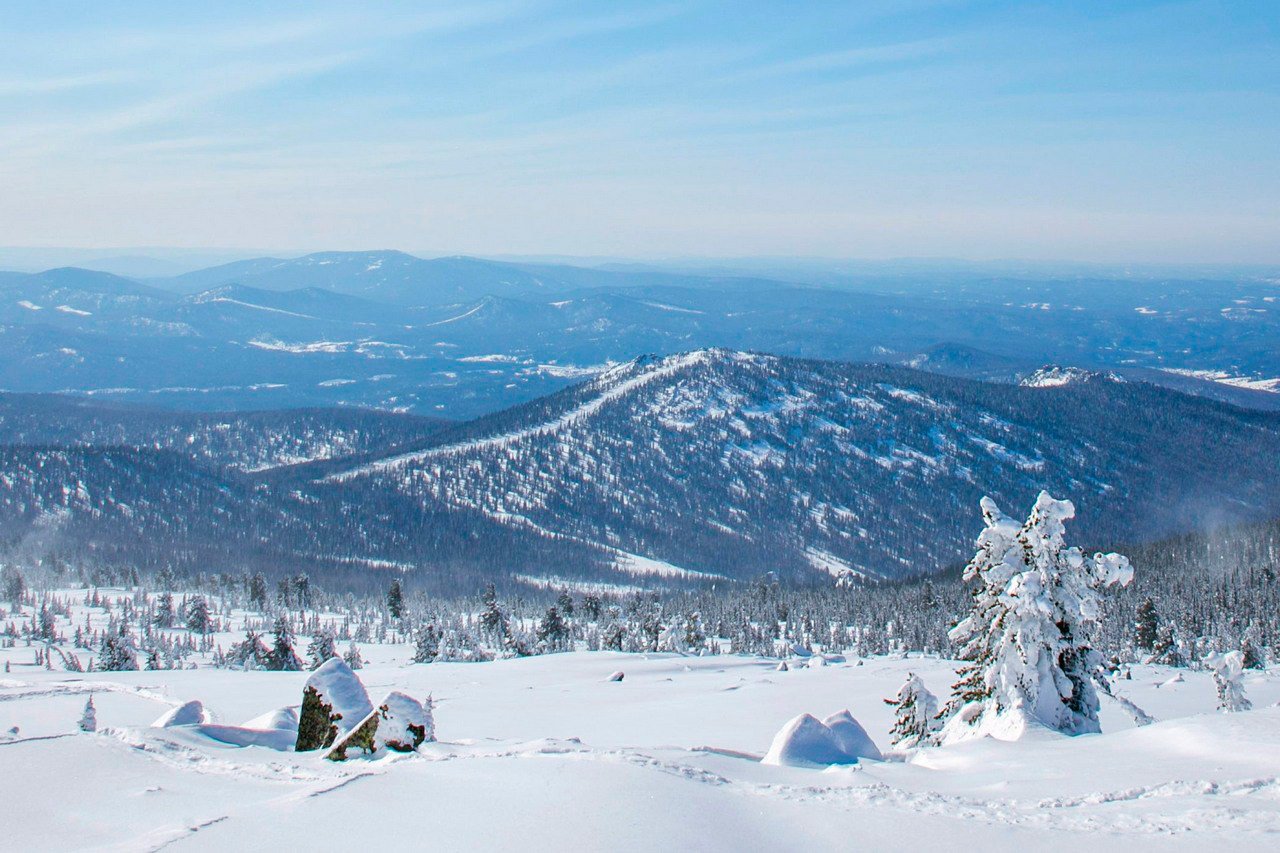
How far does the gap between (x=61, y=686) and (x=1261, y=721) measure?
211ft

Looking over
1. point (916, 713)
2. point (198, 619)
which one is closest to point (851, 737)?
point (916, 713)

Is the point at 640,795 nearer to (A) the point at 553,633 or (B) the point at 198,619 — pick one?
(A) the point at 553,633

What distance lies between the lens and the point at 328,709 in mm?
24500

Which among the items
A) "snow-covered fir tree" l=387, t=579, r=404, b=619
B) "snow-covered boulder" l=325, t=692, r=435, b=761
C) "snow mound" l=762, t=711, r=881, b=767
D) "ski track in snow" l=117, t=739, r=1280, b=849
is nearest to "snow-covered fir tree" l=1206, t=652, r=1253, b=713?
"snow mound" l=762, t=711, r=881, b=767

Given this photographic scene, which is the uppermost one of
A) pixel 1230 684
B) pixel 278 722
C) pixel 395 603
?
pixel 278 722

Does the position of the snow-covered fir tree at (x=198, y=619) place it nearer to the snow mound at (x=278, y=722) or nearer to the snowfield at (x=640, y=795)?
the snow mound at (x=278, y=722)

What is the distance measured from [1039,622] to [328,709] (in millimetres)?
20645

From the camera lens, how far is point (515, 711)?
187 ft

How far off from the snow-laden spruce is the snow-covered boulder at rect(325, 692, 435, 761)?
1615 centimetres

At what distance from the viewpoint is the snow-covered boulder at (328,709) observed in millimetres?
24172

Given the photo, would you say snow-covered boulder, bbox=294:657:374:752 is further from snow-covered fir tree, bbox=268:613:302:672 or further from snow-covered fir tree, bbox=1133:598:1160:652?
snow-covered fir tree, bbox=1133:598:1160:652

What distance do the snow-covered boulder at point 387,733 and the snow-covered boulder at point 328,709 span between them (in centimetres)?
278

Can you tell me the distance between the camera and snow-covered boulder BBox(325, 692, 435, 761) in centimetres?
2102

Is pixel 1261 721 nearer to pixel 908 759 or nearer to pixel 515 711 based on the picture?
pixel 908 759
